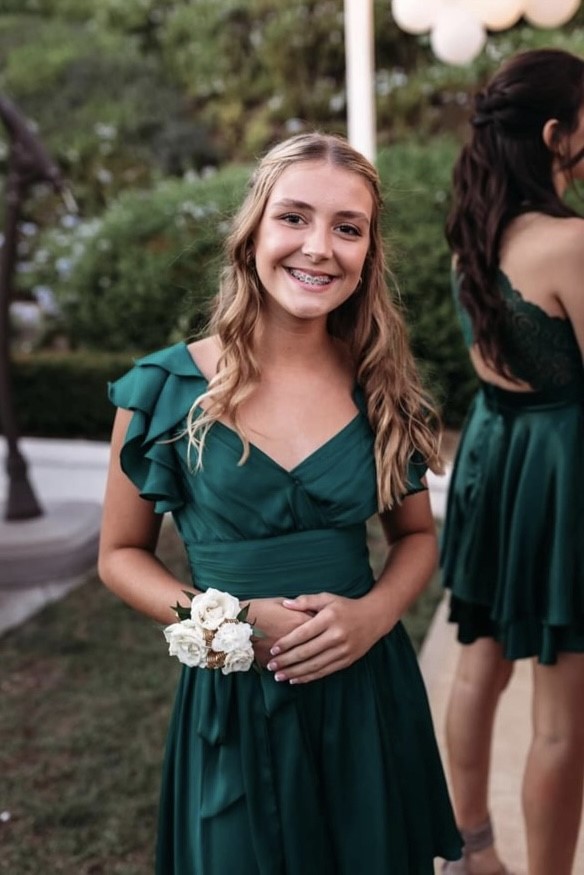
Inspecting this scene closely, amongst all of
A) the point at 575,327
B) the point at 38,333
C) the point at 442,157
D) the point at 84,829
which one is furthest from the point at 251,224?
the point at 38,333

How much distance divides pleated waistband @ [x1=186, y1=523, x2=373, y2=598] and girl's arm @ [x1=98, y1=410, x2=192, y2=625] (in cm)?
7

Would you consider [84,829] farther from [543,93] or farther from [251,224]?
[543,93]

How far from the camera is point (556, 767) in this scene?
83.4 inches

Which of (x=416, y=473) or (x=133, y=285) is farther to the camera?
(x=133, y=285)

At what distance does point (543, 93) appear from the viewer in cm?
204

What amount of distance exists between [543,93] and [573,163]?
16 cm

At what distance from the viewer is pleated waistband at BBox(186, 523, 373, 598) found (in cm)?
163

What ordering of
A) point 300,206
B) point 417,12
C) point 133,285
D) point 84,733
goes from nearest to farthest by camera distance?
point 300,206 < point 84,733 < point 417,12 < point 133,285

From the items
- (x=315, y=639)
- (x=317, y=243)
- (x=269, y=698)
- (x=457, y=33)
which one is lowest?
(x=269, y=698)

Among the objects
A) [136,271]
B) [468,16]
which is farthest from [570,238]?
[136,271]

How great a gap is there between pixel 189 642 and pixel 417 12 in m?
5.94

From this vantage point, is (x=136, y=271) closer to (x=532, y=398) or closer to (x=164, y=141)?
(x=164, y=141)

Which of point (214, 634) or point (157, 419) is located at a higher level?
point (157, 419)

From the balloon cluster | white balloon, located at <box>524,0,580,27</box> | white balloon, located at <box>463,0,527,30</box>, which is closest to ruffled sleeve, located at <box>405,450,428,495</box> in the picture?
the balloon cluster
